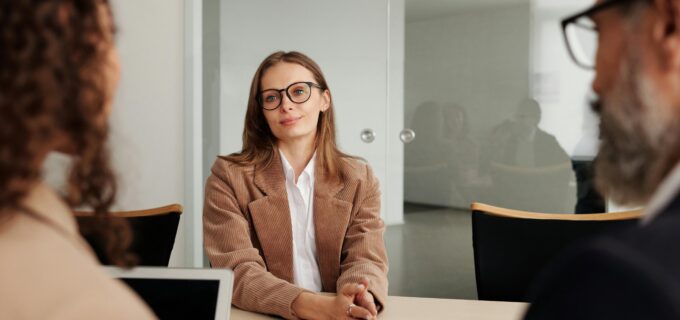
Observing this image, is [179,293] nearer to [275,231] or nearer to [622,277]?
[275,231]

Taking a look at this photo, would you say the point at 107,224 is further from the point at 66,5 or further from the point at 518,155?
the point at 518,155

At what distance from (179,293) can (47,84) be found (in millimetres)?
806

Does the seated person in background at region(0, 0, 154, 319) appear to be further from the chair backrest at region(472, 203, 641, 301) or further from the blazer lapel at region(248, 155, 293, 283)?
the chair backrest at region(472, 203, 641, 301)

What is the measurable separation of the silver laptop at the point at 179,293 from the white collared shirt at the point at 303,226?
84 centimetres

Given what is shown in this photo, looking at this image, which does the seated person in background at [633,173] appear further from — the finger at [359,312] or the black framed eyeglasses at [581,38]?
the finger at [359,312]

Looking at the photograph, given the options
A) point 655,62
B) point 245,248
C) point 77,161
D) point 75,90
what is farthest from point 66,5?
point 245,248

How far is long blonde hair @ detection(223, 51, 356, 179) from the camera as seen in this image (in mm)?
2301

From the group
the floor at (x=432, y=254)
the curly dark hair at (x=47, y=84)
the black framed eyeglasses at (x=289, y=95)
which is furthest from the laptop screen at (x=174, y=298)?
the floor at (x=432, y=254)

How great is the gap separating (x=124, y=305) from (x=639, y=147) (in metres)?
0.58

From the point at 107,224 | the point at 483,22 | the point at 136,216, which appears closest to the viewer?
the point at 107,224

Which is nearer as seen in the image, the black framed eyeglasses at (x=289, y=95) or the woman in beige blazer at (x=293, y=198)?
the woman in beige blazer at (x=293, y=198)

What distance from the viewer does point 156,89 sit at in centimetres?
378

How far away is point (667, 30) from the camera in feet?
2.24

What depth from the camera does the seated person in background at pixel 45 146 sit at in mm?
593
